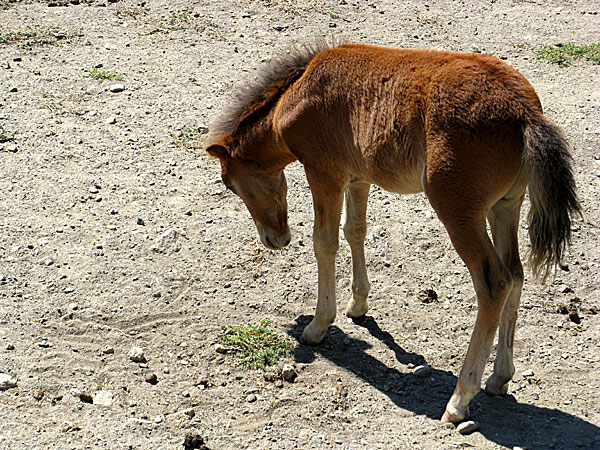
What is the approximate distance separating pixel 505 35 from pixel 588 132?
3048 millimetres

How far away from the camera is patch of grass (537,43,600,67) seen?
1027cm

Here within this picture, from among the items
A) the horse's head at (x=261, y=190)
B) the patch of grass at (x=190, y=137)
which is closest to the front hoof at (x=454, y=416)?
the horse's head at (x=261, y=190)

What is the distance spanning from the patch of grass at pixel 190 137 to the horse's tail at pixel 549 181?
471cm

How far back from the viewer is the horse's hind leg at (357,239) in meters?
6.17

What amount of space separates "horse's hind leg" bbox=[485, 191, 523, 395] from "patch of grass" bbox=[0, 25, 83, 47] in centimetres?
787

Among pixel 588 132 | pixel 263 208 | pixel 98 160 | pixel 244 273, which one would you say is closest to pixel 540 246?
pixel 263 208

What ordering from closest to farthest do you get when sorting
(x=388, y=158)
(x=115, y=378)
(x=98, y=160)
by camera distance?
(x=388, y=158) < (x=115, y=378) < (x=98, y=160)

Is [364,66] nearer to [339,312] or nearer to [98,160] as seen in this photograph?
[339,312]

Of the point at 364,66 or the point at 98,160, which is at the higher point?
the point at 364,66

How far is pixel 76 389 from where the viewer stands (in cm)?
527

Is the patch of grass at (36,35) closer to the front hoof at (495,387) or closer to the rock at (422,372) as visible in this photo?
the rock at (422,372)

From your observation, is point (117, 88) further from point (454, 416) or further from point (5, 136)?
point (454, 416)

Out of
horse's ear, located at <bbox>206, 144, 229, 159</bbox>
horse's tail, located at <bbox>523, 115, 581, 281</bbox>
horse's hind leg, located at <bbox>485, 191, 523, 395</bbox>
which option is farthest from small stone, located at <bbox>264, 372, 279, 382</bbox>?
horse's tail, located at <bbox>523, 115, 581, 281</bbox>

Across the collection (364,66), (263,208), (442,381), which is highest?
(364,66)
